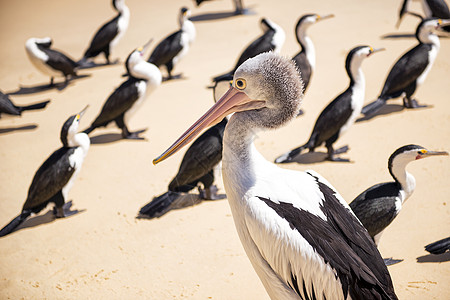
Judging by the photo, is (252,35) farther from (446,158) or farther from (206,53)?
(446,158)

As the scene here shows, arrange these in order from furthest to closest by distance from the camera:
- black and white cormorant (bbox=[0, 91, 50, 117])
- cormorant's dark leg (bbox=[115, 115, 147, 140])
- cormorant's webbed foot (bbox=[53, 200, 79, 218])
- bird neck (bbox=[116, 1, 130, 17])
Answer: bird neck (bbox=[116, 1, 130, 17]) → black and white cormorant (bbox=[0, 91, 50, 117]) → cormorant's dark leg (bbox=[115, 115, 147, 140]) → cormorant's webbed foot (bbox=[53, 200, 79, 218])

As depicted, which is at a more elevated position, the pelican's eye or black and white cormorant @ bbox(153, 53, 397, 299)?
the pelican's eye

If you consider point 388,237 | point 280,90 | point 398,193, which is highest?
point 280,90

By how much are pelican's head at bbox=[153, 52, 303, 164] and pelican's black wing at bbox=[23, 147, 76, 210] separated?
2310 mm

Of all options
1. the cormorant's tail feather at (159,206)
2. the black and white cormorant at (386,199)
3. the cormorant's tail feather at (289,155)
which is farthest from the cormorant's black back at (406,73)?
the cormorant's tail feather at (159,206)

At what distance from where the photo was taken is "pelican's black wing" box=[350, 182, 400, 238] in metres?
3.63

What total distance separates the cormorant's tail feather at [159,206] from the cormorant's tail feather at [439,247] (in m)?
2.34

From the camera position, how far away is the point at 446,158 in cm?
506

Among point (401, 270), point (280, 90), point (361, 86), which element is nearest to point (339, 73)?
point (361, 86)

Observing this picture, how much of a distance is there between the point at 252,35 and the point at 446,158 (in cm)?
521

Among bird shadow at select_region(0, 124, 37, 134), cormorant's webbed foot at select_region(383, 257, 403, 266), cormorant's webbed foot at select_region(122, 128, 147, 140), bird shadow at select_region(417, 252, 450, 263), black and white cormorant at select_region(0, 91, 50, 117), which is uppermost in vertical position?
black and white cormorant at select_region(0, 91, 50, 117)

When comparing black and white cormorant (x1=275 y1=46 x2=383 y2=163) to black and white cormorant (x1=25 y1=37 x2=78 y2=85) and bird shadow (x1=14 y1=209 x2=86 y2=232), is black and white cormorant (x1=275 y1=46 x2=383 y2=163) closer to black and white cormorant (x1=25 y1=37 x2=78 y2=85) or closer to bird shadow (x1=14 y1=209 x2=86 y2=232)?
bird shadow (x1=14 y1=209 x2=86 y2=232)

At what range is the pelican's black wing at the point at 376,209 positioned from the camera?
11.9 feet

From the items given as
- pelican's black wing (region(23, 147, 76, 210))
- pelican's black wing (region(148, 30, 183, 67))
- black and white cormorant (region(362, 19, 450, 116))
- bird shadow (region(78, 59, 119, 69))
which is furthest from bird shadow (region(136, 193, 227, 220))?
bird shadow (region(78, 59, 119, 69))
